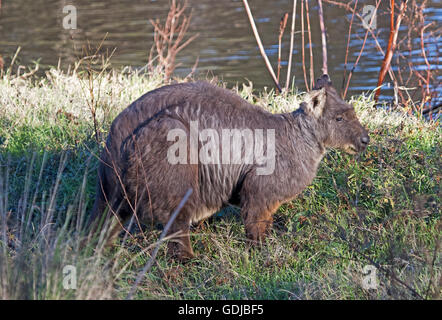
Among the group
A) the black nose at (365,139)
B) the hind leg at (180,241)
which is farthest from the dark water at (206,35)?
the hind leg at (180,241)

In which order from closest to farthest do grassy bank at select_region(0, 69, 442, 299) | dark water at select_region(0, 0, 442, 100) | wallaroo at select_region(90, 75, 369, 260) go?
1. grassy bank at select_region(0, 69, 442, 299)
2. wallaroo at select_region(90, 75, 369, 260)
3. dark water at select_region(0, 0, 442, 100)

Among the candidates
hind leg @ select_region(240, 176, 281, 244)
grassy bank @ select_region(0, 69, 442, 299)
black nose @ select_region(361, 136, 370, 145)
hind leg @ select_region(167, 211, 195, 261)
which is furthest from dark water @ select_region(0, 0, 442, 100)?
hind leg @ select_region(167, 211, 195, 261)

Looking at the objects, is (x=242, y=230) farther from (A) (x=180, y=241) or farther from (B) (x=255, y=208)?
(A) (x=180, y=241)

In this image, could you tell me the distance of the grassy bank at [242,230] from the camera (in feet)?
14.5

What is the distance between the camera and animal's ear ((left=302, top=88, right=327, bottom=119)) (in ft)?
18.3

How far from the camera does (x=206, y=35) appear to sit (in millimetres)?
15680

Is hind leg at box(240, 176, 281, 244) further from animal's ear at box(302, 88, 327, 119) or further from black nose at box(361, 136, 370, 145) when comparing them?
black nose at box(361, 136, 370, 145)

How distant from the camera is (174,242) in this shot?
5.50m

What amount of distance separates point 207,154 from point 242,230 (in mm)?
936

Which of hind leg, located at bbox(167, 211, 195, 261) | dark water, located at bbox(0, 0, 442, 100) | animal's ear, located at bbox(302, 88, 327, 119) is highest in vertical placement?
dark water, located at bbox(0, 0, 442, 100)

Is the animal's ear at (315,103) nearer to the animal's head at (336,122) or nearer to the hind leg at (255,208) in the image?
the animal's head at (336,122)

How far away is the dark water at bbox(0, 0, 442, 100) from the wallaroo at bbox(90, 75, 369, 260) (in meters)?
5.85

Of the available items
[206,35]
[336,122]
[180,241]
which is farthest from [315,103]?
[206,35]
